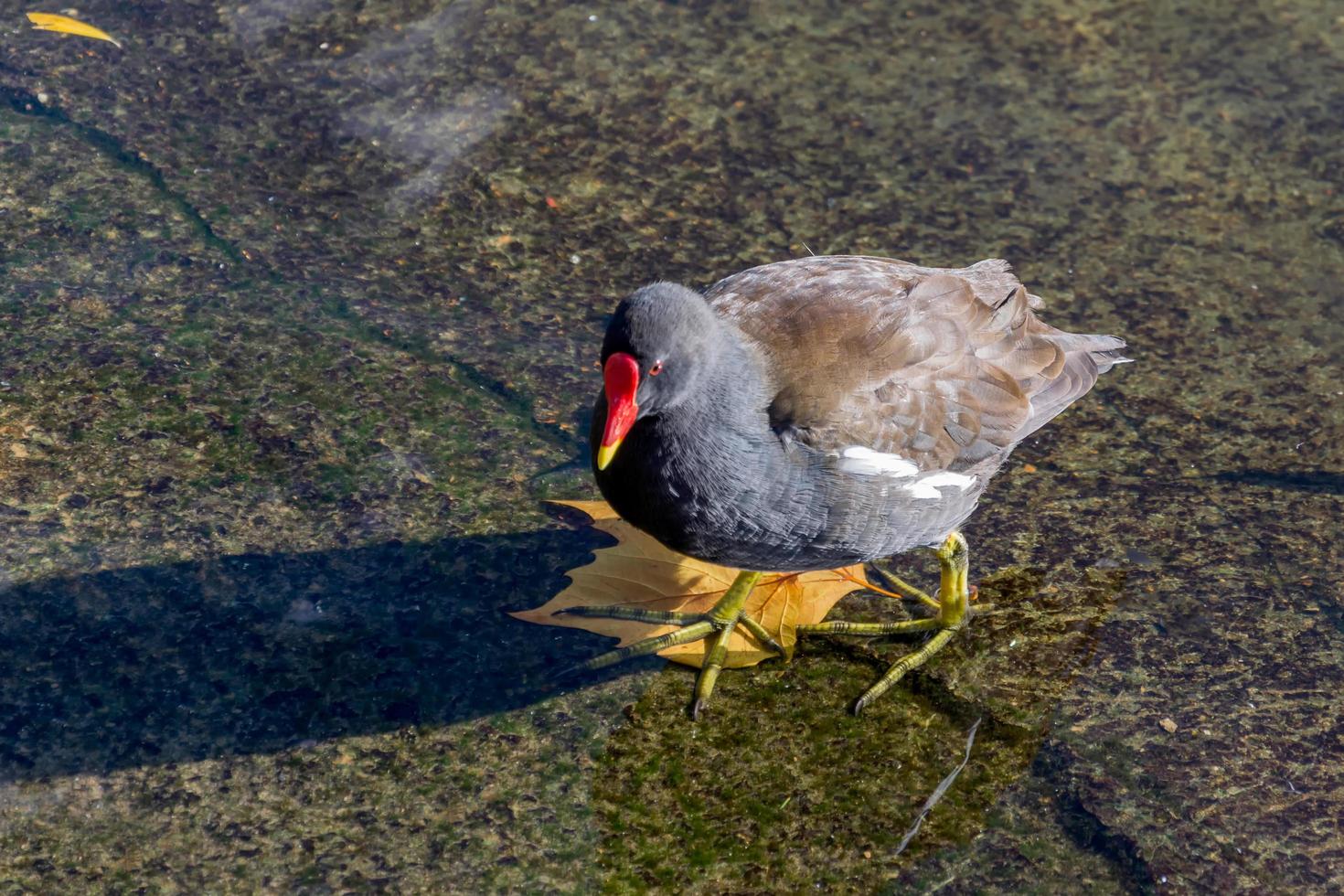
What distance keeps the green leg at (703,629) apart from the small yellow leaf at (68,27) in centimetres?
280

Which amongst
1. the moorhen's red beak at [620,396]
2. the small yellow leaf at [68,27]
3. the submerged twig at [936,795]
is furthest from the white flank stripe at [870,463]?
the small yellow leaf at [68,27]

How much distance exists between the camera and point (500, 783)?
2.46 metres

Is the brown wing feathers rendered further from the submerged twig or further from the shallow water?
the submerged twig

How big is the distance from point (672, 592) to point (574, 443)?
1.56 ft

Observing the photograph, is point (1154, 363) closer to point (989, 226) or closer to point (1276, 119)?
point (989, 226)

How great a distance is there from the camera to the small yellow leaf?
4.31 metres

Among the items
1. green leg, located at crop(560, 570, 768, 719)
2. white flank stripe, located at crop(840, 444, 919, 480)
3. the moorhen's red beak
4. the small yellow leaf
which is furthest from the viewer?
the small yellow leaf

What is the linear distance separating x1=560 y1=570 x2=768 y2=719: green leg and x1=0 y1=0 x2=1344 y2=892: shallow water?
0.05m

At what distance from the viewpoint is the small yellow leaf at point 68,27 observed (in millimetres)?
4309

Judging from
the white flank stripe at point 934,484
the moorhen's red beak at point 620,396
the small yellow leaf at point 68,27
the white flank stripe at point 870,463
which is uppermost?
the small yellow leaf at point 68,27

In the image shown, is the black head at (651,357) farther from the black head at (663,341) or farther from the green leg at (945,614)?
the green leg at (945,614)

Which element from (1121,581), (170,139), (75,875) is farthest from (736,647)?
(170,139)

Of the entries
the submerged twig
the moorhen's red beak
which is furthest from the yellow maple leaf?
the moorhen's red beak

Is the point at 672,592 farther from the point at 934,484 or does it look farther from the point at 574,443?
the point at 934,484
